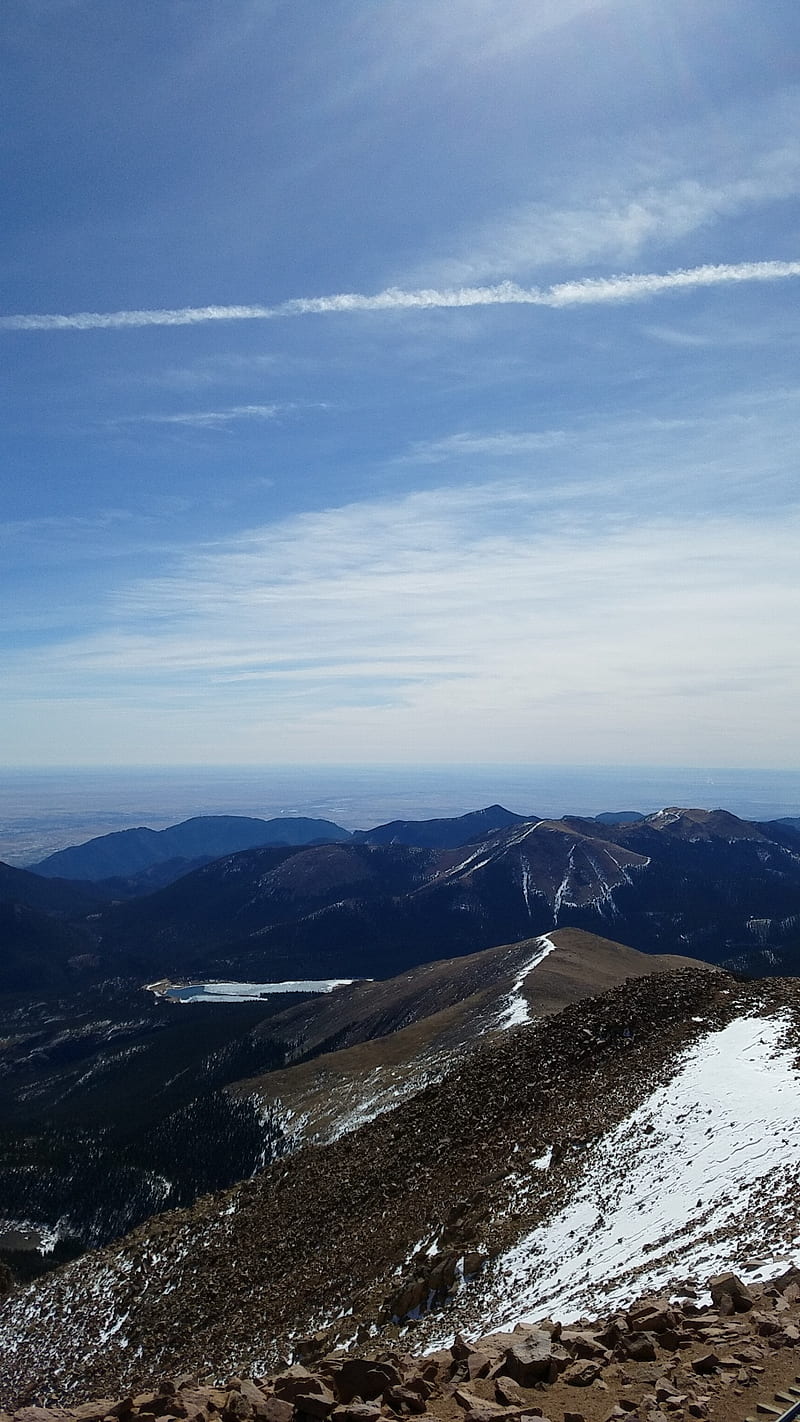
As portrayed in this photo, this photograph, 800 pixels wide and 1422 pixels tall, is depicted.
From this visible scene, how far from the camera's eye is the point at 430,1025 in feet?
337

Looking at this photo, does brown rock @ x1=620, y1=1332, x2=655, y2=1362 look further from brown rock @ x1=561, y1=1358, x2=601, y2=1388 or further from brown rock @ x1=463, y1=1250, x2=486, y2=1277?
brown rock @ x1=463, y1=1250, x2=486, y2=1277

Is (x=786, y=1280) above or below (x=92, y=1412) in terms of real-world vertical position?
above

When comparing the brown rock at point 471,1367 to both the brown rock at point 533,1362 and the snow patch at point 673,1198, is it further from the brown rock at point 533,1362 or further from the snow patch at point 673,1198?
the snow patch at point 673,1198

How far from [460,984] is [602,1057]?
353 ft

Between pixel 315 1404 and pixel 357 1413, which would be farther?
pixel 315 1404

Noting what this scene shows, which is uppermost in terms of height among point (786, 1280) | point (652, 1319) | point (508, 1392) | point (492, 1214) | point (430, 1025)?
point (508, 1392)

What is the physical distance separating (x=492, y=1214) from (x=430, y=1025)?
252 ft

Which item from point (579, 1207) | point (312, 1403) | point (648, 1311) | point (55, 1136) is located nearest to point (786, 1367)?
point (648, 1311)

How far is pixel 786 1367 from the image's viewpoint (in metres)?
12.2

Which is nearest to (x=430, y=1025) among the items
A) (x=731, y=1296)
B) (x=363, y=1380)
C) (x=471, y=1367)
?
(x=731, y=1296)

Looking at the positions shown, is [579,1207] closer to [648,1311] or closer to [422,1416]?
[648,1311]

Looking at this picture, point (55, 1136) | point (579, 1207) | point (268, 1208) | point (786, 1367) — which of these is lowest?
point (55, 1136)

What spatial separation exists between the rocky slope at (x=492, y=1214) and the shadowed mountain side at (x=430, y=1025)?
2862cm

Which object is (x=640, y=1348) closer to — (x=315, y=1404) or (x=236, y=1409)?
(x=315, y=1404)
